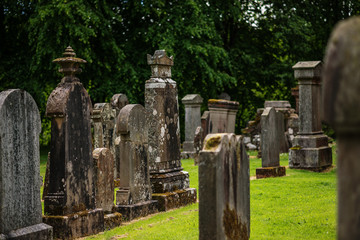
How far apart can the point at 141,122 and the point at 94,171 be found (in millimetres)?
1610

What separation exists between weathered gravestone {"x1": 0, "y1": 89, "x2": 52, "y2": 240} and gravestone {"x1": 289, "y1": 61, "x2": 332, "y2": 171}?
30.9 feet

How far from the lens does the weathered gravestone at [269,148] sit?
1409 centimetres

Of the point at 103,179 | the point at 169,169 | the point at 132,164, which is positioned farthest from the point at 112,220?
the point at 169,169

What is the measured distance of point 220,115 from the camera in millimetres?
17172

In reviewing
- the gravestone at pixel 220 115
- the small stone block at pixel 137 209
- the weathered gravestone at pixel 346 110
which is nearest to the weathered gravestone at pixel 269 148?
the gravestone at pixel 220 115

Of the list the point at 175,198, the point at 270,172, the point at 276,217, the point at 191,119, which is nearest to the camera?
the point at 276,217

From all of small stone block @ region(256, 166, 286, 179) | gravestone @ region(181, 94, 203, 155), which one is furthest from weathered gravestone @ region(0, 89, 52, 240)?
gravestone @ region(181, 94, 203, 155)

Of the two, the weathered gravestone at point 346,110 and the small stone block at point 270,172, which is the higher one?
the weathered gravestone at point 346,110

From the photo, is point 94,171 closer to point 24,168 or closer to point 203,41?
point 24,168

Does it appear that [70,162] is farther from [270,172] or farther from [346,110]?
[270,172]

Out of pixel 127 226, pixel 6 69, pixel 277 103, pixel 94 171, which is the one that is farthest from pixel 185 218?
pixel 6 69

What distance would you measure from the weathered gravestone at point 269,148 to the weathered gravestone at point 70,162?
21.8 ft

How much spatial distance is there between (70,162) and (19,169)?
4.16 feet

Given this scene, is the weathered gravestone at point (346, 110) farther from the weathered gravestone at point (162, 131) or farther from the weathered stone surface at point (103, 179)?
the weathered gravestone at point (162, 131)
